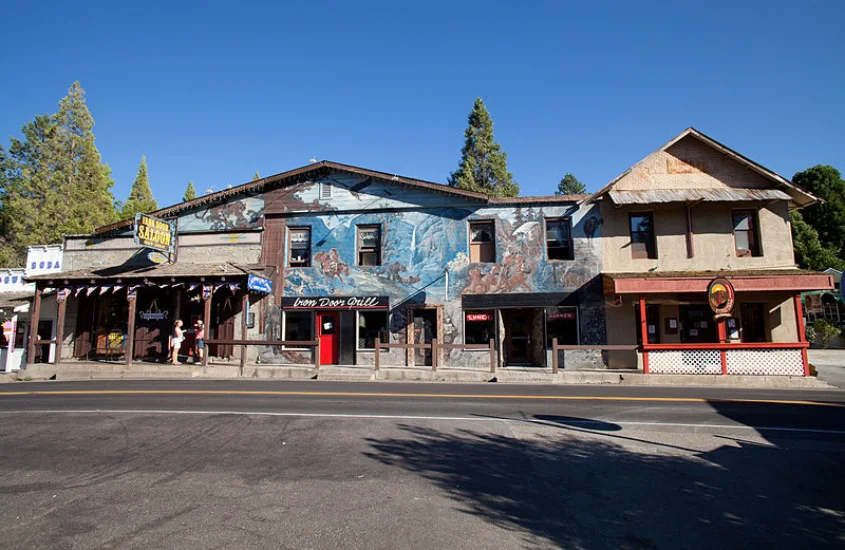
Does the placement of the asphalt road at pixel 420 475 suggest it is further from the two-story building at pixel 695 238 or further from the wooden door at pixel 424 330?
the wooden door at pixel 424 330

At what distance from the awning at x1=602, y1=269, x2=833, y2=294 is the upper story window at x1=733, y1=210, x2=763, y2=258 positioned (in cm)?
173

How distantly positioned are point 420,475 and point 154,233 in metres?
17.8

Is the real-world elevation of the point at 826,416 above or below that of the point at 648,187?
below

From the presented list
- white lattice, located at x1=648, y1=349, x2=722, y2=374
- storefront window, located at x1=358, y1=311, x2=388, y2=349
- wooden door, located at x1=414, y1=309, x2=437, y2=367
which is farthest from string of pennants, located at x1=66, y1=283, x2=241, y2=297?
white lattice, located at x1=648, y1=349, x2=722, y2=374

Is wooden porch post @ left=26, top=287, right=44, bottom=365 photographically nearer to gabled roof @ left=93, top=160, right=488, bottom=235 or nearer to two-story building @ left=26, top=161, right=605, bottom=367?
two-story building @ left=26, top=161, right=605, bottom=367

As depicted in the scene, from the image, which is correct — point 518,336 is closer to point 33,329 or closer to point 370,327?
point 370,327

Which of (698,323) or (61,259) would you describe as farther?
(61,259)

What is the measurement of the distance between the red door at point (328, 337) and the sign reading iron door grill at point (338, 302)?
1.54 ft

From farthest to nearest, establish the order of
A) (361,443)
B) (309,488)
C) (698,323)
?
(698,323), (361,443), (309,488)

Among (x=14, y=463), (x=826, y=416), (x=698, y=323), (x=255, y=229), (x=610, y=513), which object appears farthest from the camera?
(x=255, y=229)

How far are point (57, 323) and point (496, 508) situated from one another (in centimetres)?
2087

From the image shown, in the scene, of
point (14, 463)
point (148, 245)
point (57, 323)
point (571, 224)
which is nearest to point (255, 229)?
point (148, 245)

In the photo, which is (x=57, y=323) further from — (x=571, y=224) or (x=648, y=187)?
(x=648, y=187)

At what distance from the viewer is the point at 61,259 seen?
21359mm
